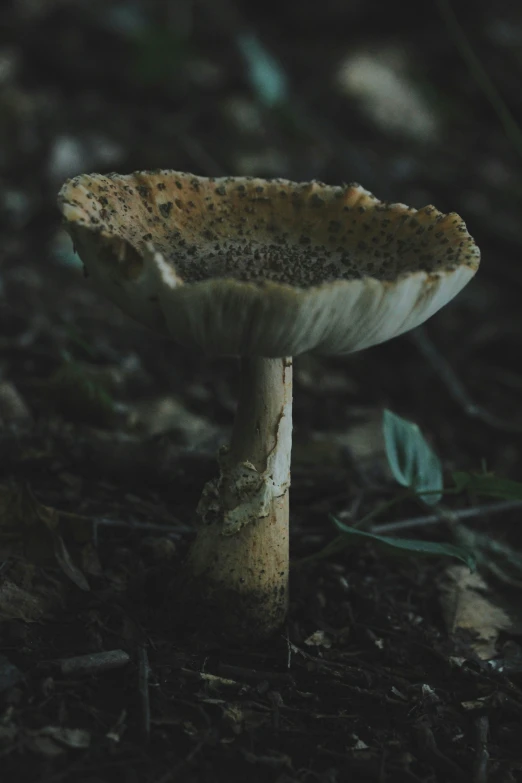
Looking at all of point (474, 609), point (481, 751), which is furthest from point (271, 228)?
point (481, 751)

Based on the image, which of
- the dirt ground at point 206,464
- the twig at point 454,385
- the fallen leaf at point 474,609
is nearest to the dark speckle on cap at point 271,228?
the dirt ground at point 206,464

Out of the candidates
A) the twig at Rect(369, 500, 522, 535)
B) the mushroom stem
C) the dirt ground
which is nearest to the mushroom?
the mushroom stem

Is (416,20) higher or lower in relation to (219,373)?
higher

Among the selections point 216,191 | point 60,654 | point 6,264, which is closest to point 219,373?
point 6,264

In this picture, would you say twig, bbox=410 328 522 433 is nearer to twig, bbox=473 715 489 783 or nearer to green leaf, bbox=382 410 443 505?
green leaf, bbox=382 410 443 505

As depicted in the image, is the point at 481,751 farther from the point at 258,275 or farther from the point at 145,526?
the point at 258,275

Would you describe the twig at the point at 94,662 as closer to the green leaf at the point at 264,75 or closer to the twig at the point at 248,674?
the twig at the point at 248,674

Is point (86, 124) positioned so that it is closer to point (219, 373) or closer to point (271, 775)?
point (219, 373)
